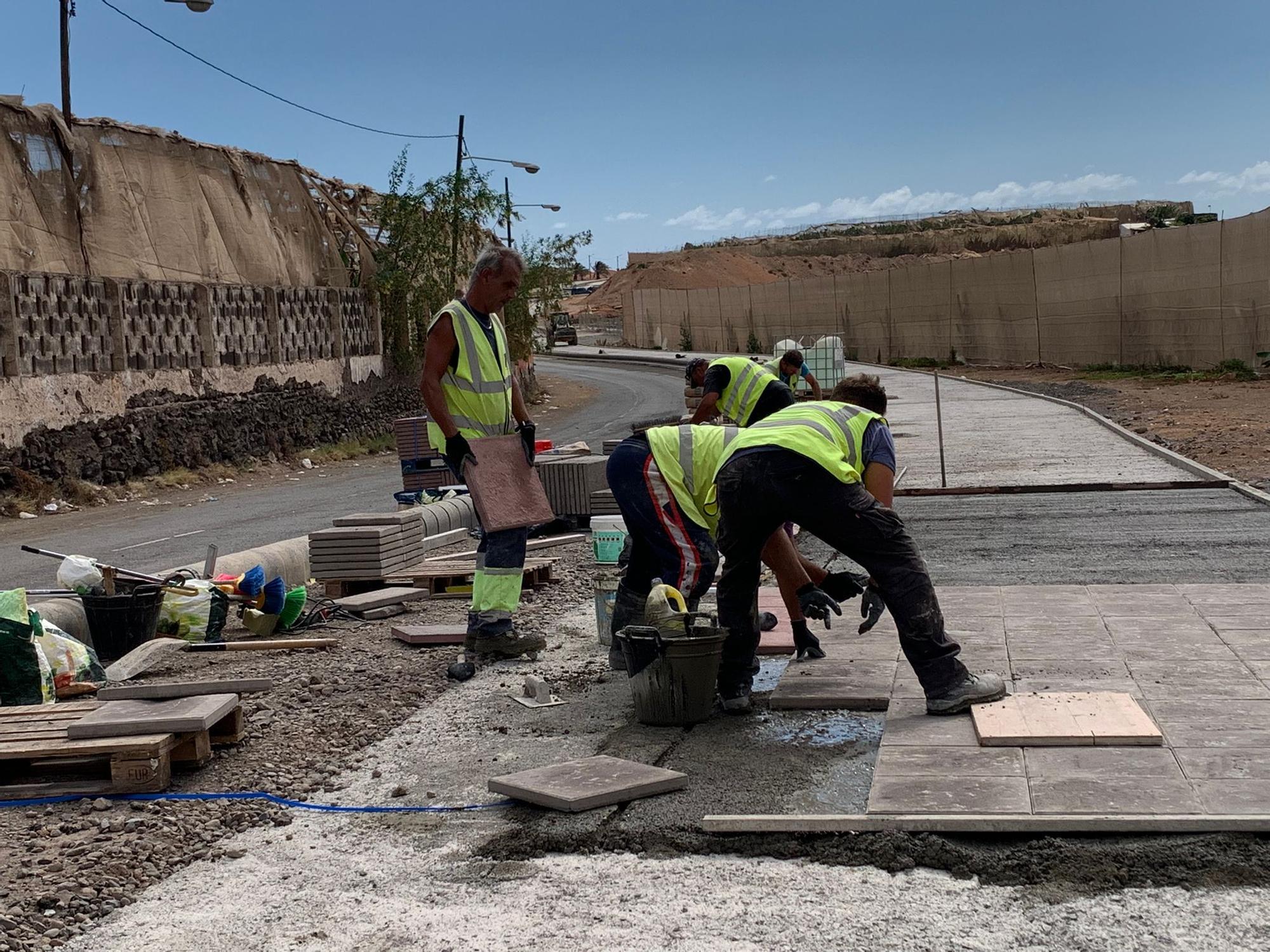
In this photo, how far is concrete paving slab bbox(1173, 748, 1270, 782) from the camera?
460cm

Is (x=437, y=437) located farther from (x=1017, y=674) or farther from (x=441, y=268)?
(x=441, y=268)

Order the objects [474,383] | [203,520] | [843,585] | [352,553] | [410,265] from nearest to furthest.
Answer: [843,585] → [474,383] → [352,553] → [203,520] → [410,265]

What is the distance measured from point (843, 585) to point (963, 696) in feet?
3.88

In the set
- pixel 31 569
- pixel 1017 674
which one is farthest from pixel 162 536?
pixel 1017 674

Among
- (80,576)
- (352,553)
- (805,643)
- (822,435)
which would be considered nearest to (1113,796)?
(822,435)

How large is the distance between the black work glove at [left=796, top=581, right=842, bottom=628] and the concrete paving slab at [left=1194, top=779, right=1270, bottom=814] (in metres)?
1.98

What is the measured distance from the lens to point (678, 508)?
20.2ft

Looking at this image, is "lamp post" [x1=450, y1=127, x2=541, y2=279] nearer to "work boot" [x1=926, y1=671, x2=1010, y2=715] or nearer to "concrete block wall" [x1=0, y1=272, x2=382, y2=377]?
"concrete block wall" [x1=0, y1=272, x2=382, y2=377]

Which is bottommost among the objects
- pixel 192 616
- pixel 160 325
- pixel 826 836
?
pixel 826 836

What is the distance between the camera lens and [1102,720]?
518cm

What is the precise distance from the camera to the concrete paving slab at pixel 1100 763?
468 centimetres

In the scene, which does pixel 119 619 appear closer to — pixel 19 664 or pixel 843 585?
pixel 19 664

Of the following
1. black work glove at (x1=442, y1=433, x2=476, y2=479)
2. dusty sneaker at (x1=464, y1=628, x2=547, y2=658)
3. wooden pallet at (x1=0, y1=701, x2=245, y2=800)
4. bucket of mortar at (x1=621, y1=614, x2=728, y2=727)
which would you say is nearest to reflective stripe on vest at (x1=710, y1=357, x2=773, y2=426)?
black work glove at (x1=442, y1=433, x2=476, y2=479)

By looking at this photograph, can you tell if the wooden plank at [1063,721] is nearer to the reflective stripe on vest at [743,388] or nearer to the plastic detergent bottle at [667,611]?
the plastic detergent bottle at [667,611]
